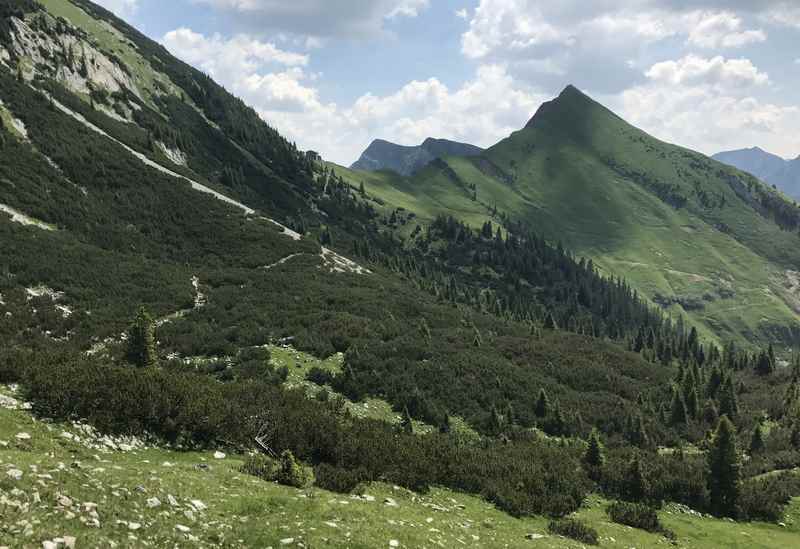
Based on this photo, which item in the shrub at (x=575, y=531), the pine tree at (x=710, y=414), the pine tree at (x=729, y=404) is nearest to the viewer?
the shrub at (x=575, y=531)

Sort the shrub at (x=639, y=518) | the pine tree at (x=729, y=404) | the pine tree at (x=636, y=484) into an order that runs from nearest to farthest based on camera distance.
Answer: the shrub at (x=639, y=518), the pine tree at (x=636, y=484), the pine tree at (x=729, y=404)

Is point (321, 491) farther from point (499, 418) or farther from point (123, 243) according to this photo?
point (123, 243)

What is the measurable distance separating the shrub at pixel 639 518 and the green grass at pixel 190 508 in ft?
14.5

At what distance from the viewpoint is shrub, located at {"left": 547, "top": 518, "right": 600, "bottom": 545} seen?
18.9 metres

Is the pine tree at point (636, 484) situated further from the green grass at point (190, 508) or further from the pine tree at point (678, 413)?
the pine tree at point (678, 413)

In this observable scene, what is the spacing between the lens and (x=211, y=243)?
72312mm

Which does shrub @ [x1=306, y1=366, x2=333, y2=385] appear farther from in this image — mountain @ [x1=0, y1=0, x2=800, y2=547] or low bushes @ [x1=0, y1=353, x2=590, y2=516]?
A: low bushes @ [x1=0, y1=353, x2=590, y2=516]

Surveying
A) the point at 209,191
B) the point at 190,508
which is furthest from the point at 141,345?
the point at 209,191

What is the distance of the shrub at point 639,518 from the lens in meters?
23.0

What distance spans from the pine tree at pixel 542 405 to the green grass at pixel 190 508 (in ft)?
84.8

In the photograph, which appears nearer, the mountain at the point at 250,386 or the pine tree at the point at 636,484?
the mountain at the point at 250,386

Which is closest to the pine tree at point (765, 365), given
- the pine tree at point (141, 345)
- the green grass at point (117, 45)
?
the pine tree at point (141, 345)

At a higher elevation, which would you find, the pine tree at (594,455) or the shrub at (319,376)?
the pine tree at (594,455)

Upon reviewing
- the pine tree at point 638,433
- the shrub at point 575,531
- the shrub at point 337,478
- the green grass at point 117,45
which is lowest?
the pine tree at point 638,433
